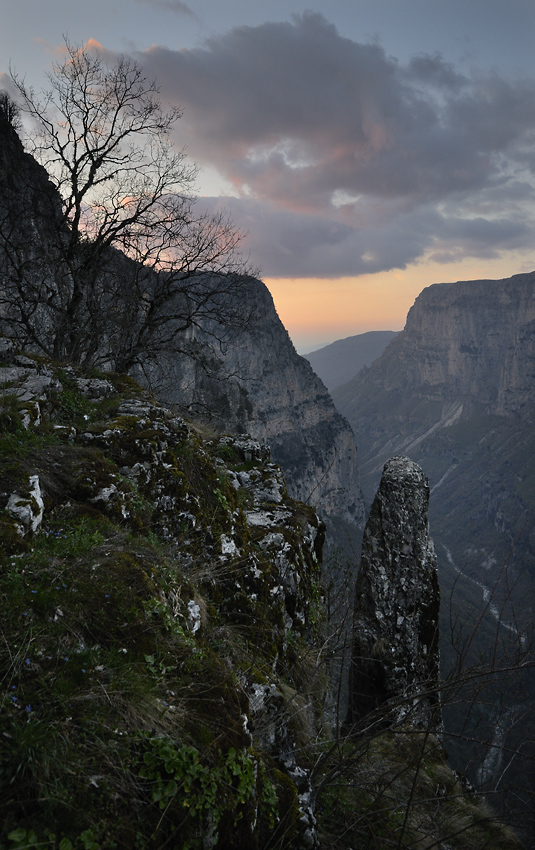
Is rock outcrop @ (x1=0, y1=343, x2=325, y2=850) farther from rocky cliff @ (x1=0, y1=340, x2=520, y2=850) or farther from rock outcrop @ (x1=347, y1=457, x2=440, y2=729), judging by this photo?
rock outcrop @ (x1=347, y1=457, x2=440, y2=729)

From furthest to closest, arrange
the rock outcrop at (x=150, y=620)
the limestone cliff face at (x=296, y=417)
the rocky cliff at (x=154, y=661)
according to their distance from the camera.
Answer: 1. the limestone cliff face at (x=296, y=417)
2. the rock outcrop at (x=150, y=620)
3. the rocky cliff at (x=154, y=661)

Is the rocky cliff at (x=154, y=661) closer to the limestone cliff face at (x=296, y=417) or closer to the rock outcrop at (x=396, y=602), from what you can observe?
the rock outcrop at (x=396, y=602)

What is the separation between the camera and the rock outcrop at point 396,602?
7.94 m

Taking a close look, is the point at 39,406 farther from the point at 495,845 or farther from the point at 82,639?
the point at 495,845

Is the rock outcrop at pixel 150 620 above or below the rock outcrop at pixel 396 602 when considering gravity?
above

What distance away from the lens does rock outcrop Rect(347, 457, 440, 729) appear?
26.1 feet

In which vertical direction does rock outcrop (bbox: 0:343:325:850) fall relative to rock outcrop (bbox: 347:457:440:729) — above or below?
above

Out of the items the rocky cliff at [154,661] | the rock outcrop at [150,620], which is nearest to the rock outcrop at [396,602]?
the rocky cliff at [154,661]

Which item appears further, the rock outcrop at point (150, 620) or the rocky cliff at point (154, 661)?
the rock outcrop at point (150, 620)

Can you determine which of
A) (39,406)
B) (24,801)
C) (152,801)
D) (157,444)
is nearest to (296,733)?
(152,801)

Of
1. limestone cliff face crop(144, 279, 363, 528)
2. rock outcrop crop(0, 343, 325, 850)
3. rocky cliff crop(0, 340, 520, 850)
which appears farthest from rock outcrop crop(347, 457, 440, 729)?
limestone cliff face crop(144, 279, 363, 528)

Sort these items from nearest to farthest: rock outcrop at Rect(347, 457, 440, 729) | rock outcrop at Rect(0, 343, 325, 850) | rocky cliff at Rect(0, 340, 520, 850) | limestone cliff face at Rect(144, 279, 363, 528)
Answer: rocky cliff at Rect(0, 340, 520, 850)
rock outcrop at Rect(0, 343, 325, 850)
rock outcrop at Rect(347, 457, 440, 729)
limestone cliff face at Rect(144, 279, 363, 528)

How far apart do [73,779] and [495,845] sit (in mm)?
6276

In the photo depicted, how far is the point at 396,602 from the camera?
27.7 feet
